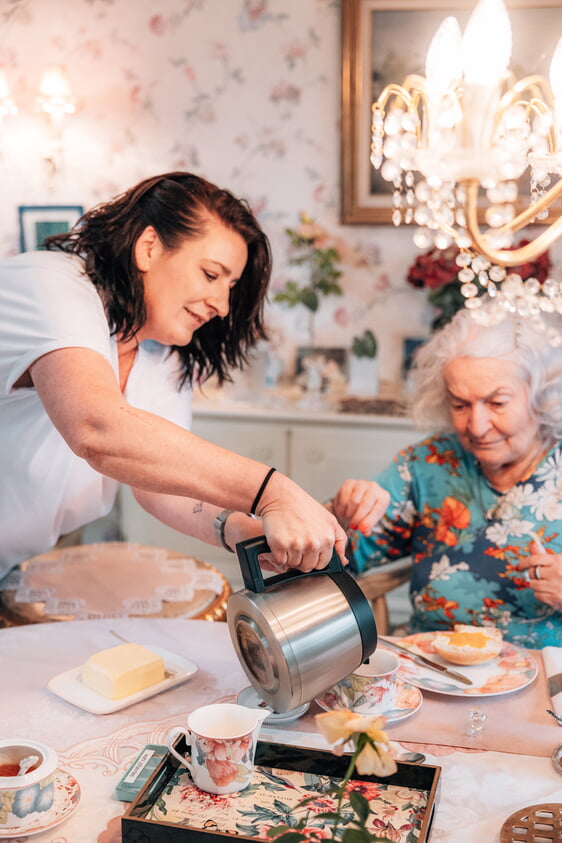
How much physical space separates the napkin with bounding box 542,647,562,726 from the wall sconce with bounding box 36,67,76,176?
9.85ft

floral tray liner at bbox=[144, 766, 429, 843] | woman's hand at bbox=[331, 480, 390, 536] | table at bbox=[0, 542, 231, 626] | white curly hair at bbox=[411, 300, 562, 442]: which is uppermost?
white curly hair at bbox=[411, 300, 562, 442]

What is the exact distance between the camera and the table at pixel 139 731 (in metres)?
0.98

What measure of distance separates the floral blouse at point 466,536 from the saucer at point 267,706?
2.06 ft

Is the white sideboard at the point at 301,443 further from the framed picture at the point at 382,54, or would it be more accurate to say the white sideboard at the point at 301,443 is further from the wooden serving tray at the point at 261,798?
the wooden serving tray at the point at 261,798

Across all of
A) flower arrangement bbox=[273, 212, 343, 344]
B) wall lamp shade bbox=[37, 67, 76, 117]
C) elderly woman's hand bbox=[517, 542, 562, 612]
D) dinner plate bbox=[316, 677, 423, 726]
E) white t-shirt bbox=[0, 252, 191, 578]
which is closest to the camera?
dinner plate bbox=[316, 677, 423, 726]

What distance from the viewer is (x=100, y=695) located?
124 centimetres

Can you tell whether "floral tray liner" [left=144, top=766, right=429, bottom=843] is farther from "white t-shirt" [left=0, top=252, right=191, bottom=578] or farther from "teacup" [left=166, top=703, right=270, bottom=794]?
"white t-shirt" [left=0, top=252, right=191, bottom=578]

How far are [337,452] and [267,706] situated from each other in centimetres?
190

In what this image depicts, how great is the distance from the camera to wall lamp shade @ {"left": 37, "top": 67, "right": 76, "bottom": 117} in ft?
11.3

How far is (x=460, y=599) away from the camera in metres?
1.75

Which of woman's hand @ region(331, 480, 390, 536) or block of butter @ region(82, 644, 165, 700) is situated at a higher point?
woman's hand @ region(331, 480, 390, 536)

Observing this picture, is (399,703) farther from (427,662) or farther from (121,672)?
(121,672)

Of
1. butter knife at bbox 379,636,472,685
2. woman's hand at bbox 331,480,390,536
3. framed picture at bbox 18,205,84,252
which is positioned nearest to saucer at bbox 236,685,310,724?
butter knife at bbox 379,636,472,685

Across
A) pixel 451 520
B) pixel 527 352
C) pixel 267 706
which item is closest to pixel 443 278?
pixel 527 352
